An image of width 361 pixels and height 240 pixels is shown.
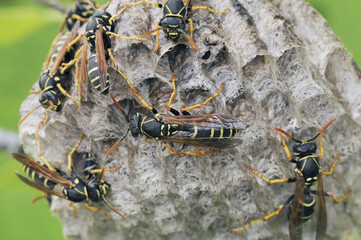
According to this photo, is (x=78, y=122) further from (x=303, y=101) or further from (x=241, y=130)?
(x=303, y=101)

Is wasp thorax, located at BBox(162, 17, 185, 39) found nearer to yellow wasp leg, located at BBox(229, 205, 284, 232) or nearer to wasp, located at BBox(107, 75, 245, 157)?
wasp, located at BBox(107, 75, 245, 157)

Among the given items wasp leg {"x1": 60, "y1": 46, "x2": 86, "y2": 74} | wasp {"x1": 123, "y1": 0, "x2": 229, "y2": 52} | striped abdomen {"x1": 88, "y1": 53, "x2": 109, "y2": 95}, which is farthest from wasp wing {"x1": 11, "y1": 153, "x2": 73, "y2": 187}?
wasp {"x1": 123, "y1": 0, "x2": 229, "y2": 52}

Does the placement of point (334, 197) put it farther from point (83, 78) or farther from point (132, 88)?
point (83, 78)

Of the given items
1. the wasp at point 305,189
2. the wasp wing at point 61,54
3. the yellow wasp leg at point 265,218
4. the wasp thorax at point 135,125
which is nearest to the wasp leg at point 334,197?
the wasp at point 305,189

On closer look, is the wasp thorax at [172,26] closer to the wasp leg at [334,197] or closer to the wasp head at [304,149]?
the wasp head at [304,149]

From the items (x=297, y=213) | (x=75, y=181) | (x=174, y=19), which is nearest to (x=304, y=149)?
(x=297, y=213)

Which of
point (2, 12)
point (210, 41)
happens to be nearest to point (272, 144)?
point (210, 41)
